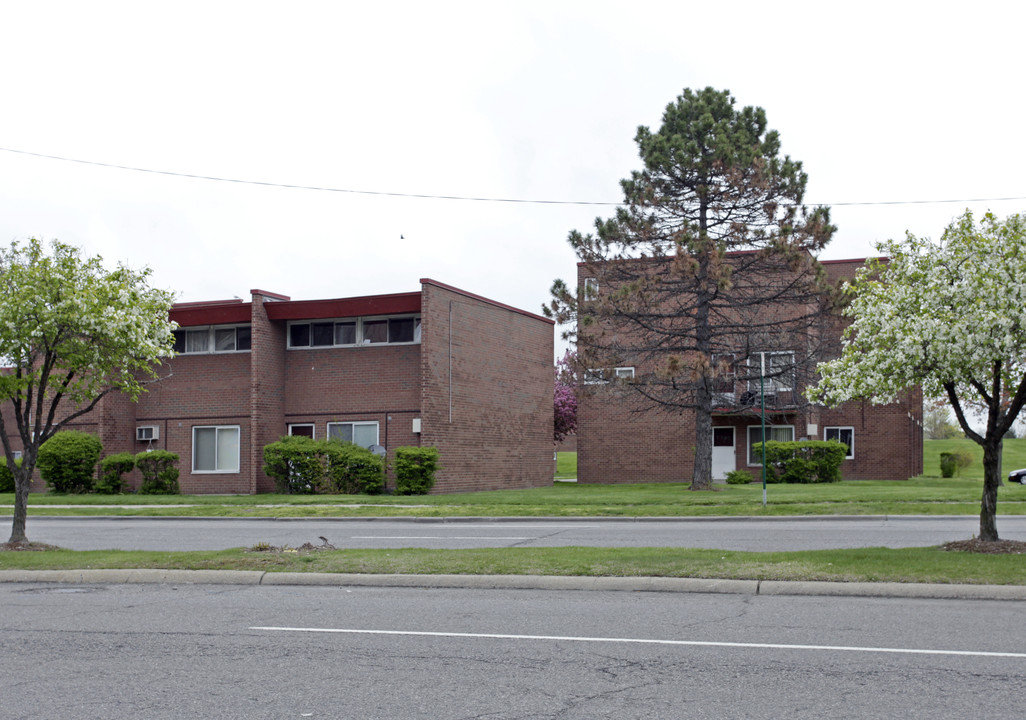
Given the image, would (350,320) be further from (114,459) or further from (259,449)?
(114,459)

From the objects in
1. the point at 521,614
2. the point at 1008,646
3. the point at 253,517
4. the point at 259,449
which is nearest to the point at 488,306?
the point at 259,449

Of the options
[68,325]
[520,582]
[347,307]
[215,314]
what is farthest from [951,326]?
[215,314]

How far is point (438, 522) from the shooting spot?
2195 cm

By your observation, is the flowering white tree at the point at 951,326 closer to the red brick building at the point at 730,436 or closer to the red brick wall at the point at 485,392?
the red brick wall at the point at 485,392

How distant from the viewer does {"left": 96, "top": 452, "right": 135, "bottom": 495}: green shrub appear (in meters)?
31.8

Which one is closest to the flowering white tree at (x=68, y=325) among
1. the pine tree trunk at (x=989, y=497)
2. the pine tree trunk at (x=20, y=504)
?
the pine tree trunk at (x=20, y=504)

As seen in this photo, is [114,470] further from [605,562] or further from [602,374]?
[605,562]

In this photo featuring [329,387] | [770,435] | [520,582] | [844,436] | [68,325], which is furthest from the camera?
[770,435]

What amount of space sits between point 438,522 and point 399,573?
1026 centimetres

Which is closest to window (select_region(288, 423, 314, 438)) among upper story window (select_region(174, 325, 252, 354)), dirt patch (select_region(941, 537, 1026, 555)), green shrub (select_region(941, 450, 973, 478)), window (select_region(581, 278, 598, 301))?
upper story window (select_region(174, 325, 252, 354))

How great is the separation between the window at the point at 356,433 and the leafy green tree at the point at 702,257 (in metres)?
6.95

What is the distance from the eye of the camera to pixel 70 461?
32094 mm

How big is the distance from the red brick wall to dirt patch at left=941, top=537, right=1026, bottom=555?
19173mm

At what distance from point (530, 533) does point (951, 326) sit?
867 cm
